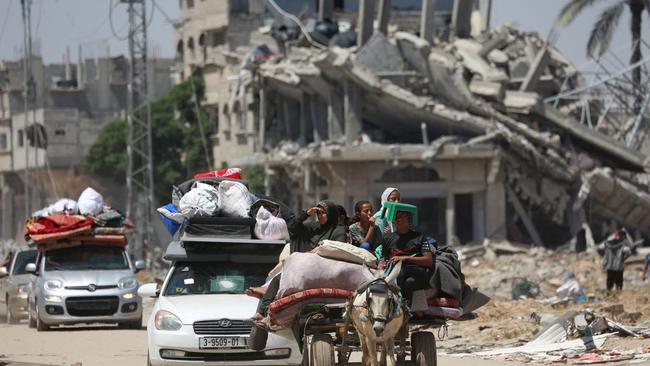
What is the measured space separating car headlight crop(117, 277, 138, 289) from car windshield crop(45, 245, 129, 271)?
1.51 ft

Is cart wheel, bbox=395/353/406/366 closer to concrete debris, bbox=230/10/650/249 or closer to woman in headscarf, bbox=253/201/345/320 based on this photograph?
woman in headscarf, bbox=253/201/345/320

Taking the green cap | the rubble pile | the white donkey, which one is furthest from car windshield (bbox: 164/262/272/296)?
the white donkey

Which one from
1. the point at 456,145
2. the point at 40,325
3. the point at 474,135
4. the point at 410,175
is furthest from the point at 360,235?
the point at 410,175

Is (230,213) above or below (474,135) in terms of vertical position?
above

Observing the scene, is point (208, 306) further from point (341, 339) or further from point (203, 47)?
point (203, 47)

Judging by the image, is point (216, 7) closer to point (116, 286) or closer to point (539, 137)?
point (539, 137)

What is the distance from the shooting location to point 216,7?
76.0 meters

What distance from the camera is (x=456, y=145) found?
46.5 m

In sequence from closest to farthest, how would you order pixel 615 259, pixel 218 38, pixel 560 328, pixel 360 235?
pixel 360 235 < pixel 560 328 < pixel 615 259 < pixel 218 38

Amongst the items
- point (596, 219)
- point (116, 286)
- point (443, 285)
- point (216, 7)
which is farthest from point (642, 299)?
point (216, 7)

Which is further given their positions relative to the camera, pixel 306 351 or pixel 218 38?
pixel 218 38

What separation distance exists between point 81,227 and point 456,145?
25.3 m

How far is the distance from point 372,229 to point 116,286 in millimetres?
11175

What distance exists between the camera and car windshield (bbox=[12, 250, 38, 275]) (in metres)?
26.9
